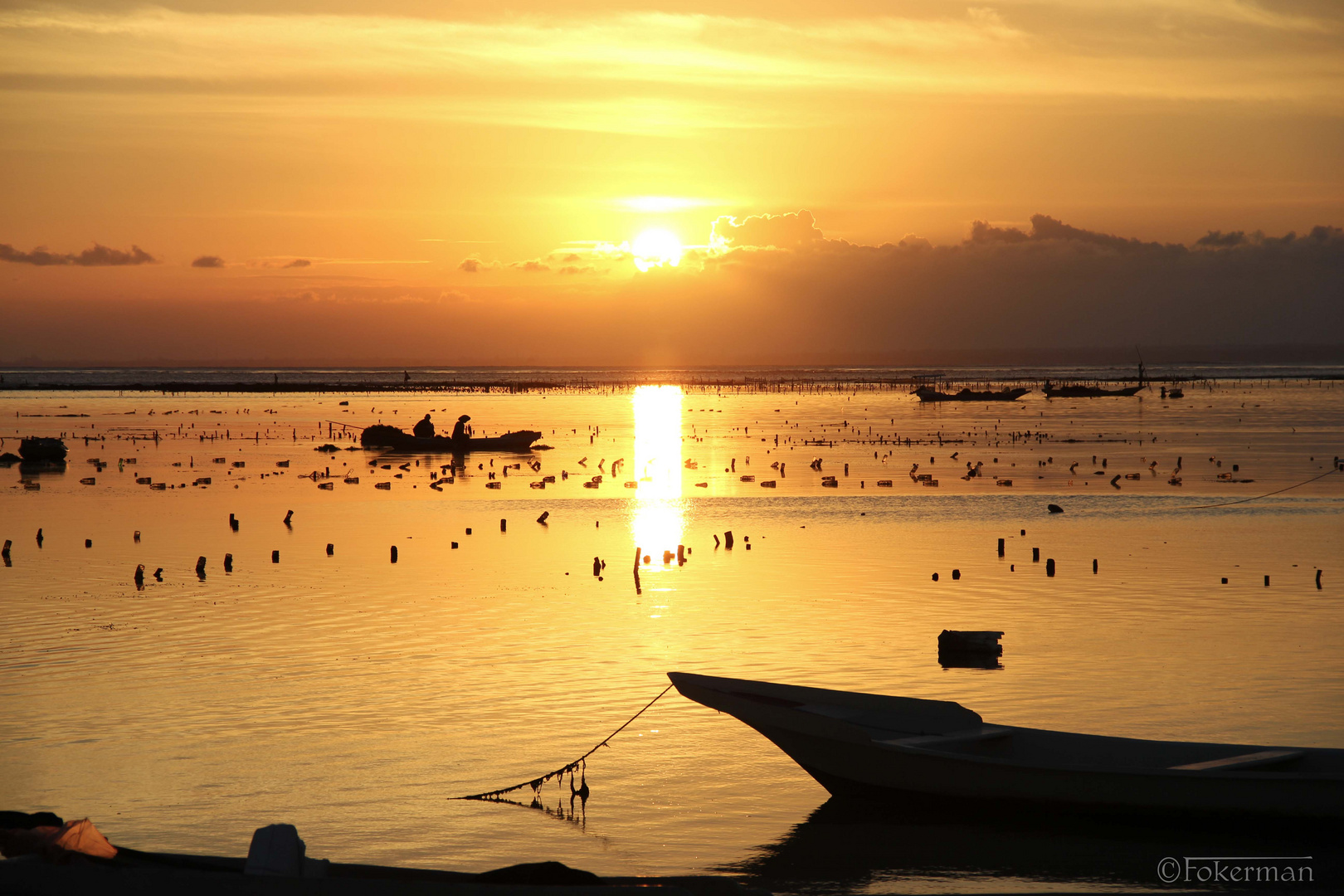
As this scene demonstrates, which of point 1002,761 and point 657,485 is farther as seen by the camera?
point 657,485

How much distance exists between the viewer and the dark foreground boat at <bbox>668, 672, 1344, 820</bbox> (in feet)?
45.2

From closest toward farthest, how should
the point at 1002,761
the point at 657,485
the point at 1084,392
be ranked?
1. the point at 1002,761
2. the point at 657,485
3. the point at 1084,392

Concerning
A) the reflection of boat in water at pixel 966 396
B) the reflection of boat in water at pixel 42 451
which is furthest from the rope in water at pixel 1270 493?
the reflection of boat in water at pixel 966 396

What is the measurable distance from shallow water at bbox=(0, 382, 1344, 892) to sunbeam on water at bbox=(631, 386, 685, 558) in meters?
0.32

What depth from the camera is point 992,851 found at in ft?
46.4

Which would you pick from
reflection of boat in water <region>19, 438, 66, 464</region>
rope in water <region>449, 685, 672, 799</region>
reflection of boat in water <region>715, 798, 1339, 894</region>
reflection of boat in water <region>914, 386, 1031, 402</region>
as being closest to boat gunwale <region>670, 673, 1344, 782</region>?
reflection of boat in water <region>715, 798, 1339, 894</region>

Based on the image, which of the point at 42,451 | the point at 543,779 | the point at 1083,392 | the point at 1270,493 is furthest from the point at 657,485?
the point at 1083,392

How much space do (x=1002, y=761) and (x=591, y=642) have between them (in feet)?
33.7

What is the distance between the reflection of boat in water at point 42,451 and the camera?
66.0 metres

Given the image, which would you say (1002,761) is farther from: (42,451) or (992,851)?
(42,451)

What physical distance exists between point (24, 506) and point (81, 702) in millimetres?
31426

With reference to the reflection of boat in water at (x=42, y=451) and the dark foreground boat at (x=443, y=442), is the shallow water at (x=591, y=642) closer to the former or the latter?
the reflection of boat in water at (x=42, y=451)

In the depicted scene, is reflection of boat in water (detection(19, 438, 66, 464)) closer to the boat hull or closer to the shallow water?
the shallow water

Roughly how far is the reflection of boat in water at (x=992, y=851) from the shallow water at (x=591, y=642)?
87mm
